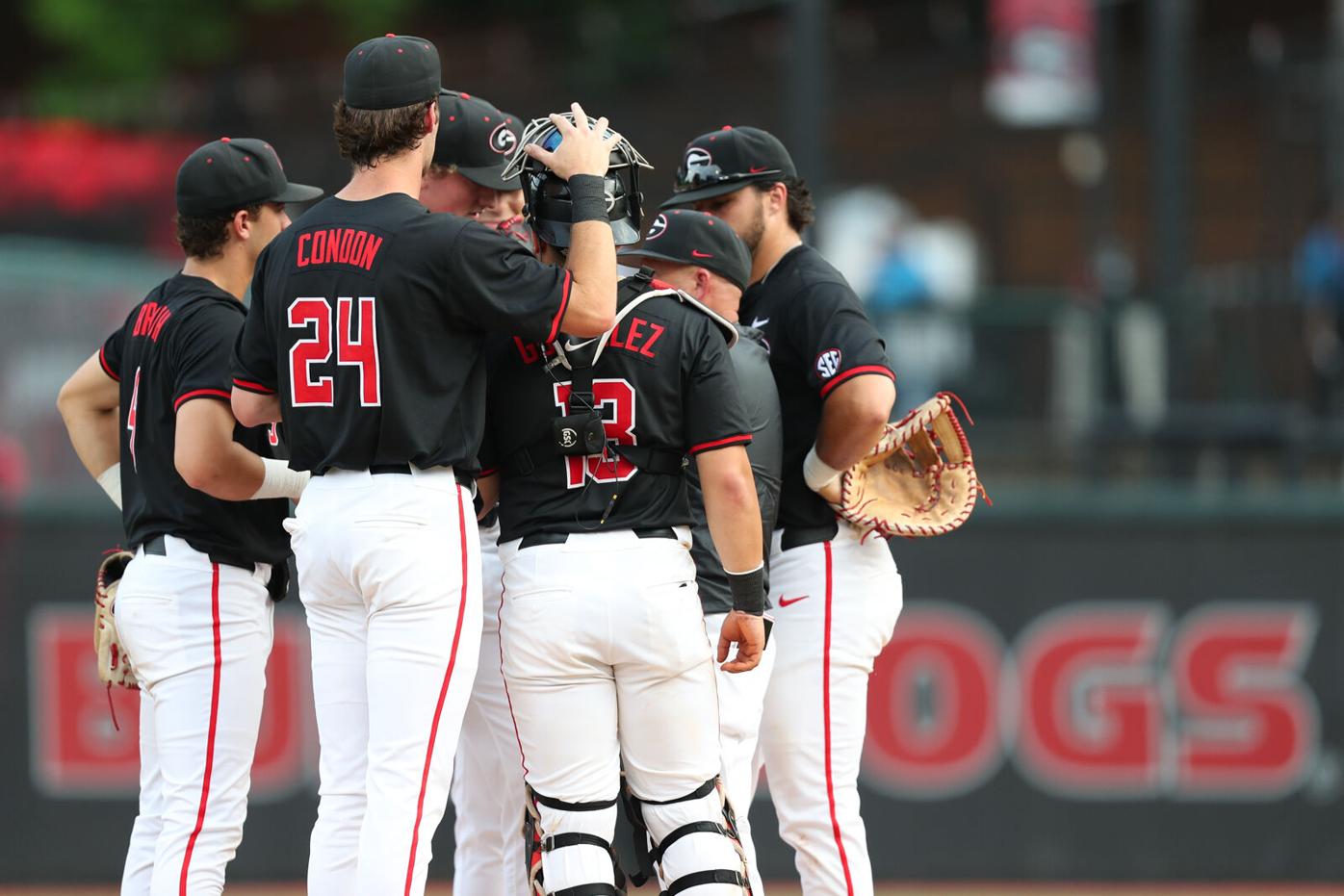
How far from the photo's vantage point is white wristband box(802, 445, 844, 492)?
4.74 meters

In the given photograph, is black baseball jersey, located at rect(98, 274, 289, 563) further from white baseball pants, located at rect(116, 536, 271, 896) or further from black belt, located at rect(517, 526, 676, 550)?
black belt, located at rect(517, 526, 676, 550)

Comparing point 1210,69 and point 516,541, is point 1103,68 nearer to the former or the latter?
point 1210,69

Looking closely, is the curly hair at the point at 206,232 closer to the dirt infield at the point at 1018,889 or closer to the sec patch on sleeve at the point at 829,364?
the sec patch on sleeve at the point at 829,364

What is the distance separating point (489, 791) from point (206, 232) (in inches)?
66.3

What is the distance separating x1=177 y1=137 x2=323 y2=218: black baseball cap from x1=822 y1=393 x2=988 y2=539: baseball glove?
1722mm

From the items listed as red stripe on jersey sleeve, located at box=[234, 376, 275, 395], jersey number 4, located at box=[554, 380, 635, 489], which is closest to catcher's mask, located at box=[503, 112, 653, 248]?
jersey number 4, located at box=[554, 380, 635, 489]

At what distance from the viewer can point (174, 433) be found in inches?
179

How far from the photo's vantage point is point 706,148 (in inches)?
195

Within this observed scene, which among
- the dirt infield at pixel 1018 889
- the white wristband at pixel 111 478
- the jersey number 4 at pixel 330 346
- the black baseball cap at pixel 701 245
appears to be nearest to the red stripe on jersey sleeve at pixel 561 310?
the jersey number 4 at pixel 330 346

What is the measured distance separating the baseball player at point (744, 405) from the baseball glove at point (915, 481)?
0.88 ft

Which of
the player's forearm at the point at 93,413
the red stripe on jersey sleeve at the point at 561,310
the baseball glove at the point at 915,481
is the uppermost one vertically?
the red stripe on jersey sleeve at the point at 561,310

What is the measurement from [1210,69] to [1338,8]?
4.28 feet

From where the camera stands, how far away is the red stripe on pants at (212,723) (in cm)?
440

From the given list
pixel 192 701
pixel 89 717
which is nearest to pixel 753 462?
pixel 192 701
